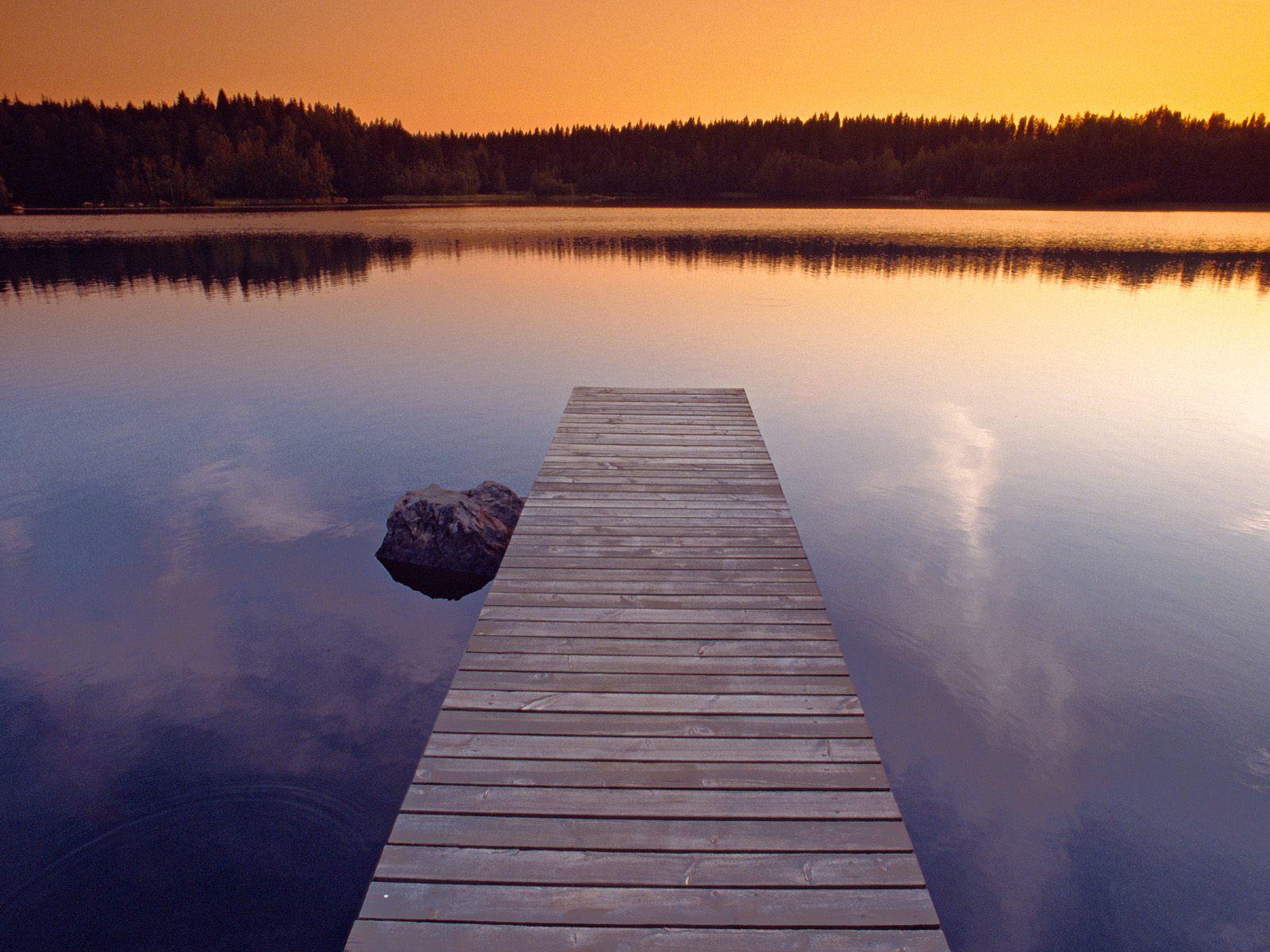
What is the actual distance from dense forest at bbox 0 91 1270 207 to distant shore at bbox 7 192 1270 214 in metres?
2.90

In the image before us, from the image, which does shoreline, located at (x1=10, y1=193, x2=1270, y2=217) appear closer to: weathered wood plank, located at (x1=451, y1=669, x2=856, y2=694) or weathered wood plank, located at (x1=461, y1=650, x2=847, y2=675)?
weathered wood plank, located at (x1=461, y1=650, x2=847, y2=675)

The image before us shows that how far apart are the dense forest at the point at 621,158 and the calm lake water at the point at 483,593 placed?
100 m

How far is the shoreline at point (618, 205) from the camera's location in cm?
9069

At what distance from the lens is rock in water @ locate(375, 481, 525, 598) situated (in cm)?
784

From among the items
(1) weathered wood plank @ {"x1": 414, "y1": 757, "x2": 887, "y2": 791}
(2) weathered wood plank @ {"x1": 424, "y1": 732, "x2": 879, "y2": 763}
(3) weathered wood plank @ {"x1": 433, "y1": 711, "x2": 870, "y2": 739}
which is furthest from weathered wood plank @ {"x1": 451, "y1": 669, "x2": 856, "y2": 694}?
(1) weathered wood plank @ {"x1": 414, "y1": 757, "x2": 887, "y2": 791}

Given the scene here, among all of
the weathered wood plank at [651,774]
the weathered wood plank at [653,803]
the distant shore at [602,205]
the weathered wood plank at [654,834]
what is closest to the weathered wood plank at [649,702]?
the weathered wood plank at [651,774]

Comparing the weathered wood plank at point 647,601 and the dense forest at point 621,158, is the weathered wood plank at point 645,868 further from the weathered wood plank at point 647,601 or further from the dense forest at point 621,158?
the dense forest at point 621,158

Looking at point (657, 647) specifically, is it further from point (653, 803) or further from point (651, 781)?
point (653, 803)

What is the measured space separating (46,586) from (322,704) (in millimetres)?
3999

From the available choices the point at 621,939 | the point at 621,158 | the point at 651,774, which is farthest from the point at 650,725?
the point at 621,158

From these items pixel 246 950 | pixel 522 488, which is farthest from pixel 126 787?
pixel 522 488

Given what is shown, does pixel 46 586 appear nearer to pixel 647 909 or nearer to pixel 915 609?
pixel 647 909

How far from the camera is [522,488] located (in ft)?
34.2

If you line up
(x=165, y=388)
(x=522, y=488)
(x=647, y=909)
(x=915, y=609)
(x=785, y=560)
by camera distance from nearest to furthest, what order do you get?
1. (x=647, y=909)
2. (x=785, y=560)
3. (x=915, y=609)
4. (x=522, y=488)
5. (x=165, y=388)
